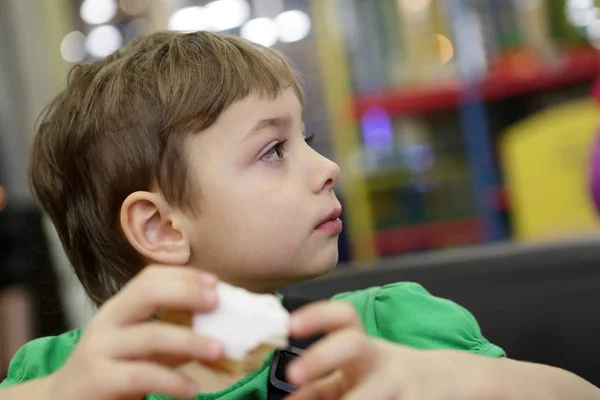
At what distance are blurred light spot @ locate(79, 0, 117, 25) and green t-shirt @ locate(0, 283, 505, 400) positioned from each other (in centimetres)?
252

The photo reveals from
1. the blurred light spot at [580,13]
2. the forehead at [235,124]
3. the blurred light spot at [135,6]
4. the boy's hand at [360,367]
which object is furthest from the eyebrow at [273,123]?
the blurred light spot at [135,6]

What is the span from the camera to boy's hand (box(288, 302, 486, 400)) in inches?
14.9

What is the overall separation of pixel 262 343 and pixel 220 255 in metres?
0.30

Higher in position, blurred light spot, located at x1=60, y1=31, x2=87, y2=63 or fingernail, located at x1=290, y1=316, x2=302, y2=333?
blurred light spot, located at x1=60, y1=31, x2=87, y2=63

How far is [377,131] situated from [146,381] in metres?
2.52

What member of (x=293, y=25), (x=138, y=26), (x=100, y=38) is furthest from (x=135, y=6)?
(x=293, y=25)

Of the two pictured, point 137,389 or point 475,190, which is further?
point 475,190

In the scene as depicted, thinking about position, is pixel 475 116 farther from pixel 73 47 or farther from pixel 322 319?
pixel 322 319

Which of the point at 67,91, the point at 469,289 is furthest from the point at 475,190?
the point at 67,91

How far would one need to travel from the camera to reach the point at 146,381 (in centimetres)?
40

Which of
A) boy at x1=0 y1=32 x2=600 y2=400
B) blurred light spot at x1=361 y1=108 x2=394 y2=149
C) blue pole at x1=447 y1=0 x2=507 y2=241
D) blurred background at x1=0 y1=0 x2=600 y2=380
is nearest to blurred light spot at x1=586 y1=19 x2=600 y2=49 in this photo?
blurred background at x1=0 y1=0 x2=600 y2=380

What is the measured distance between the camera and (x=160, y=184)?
27.8 inches

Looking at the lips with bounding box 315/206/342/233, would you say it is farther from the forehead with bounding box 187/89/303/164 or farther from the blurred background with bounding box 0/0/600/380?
the blurred background with bounding box 0/0/600/380

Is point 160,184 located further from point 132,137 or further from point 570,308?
point 570,308
